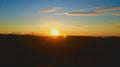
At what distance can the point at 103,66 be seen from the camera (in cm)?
1883

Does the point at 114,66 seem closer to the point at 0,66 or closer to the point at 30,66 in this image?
the point at 30,66

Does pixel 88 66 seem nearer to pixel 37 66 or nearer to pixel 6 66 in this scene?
pixel 37 66

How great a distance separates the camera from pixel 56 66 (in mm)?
18688

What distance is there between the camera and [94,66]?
61.7 ft

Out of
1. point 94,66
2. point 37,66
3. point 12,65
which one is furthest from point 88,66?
point 12,65

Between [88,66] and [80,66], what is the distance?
550mm

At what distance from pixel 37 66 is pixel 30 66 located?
478 millimetres

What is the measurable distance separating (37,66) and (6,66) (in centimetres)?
211

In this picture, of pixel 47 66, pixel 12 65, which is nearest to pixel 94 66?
pixel 47 66

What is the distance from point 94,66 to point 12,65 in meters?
5.66

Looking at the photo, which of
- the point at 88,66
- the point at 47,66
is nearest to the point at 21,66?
the point at 47,66

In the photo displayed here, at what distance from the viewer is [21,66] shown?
61.5 feet

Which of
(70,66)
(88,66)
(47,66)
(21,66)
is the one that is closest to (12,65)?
(21,66)

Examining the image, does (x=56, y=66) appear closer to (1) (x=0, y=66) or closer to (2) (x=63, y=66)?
(2) (x=63, y=66)
